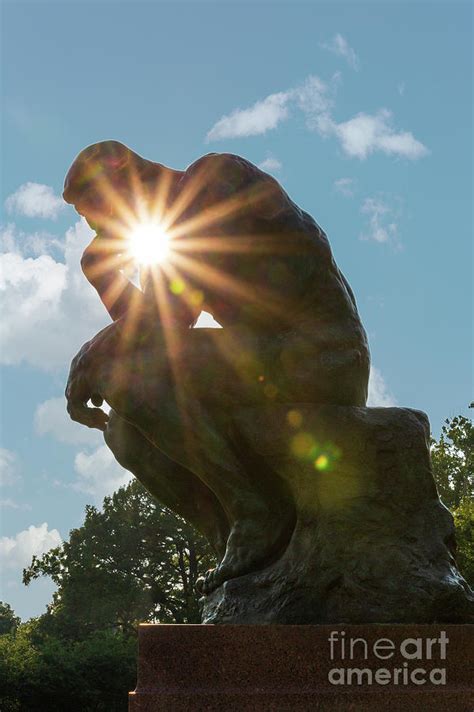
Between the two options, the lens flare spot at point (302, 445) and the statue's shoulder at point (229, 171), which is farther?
the statue's shoulder at point (229, 171)

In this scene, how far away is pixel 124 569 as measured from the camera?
33.2m

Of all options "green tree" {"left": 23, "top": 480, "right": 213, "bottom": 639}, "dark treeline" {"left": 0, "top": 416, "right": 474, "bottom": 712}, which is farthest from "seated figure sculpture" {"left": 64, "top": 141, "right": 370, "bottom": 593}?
"green tree" {"left": 23, "top": 480, "right": 213, "bottom": 639}

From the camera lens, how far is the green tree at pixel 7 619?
64.5 m

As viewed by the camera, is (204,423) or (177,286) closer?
(204,423)

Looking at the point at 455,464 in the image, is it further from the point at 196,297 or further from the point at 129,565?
the point at 196,297

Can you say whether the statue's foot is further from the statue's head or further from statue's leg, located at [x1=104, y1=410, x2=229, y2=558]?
the statue's head

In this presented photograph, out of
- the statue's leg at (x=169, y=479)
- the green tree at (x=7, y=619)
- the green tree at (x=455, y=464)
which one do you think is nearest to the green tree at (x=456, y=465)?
the green tree at (x=455, y=464)

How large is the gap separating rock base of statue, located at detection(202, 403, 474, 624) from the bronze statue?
2 centimetres

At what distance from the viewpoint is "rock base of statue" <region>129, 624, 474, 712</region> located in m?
3.47

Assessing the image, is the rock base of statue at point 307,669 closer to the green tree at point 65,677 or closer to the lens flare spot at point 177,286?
the lens flare spot at point 177,286

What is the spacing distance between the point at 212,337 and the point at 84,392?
3.11 ft

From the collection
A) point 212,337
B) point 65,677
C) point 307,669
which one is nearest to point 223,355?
point 212,337

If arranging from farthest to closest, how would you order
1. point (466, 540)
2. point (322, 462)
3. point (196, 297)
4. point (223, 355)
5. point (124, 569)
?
point (124, 569), point (466, 540), point (196, 297), point (223, 355), point (322, 462)

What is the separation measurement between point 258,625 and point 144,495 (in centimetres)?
3171
